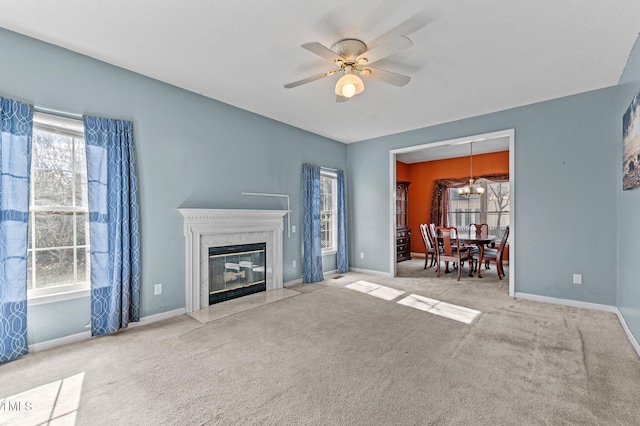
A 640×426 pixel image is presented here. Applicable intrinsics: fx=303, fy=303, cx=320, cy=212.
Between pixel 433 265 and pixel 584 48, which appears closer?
pixel 584 48

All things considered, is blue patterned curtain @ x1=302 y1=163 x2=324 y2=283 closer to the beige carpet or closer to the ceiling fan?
the beige carpet

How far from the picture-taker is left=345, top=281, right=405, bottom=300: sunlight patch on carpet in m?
4.61

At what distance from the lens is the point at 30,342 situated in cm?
270

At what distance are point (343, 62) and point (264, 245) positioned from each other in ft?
9.70

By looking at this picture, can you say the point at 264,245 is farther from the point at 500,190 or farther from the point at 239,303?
the point at 500,190

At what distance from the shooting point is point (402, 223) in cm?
834

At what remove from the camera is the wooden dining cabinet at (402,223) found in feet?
25.3

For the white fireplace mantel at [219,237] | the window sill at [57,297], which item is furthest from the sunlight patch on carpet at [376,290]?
the window sill at [57,297]

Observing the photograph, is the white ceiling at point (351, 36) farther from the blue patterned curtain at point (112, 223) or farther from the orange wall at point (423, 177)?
the orange wall at point (423, 177)

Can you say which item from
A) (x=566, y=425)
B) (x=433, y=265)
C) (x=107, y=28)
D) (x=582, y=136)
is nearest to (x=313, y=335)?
(x=566, y=425)

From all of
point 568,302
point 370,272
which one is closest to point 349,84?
point 568,302

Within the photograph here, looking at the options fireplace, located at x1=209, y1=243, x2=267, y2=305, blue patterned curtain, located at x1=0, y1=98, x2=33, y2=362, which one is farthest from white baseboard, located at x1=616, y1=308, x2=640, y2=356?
blue patterned curtain, located at x1=0, y1=98, x2=33, y2=362

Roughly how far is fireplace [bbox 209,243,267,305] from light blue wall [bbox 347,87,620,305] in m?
3.86

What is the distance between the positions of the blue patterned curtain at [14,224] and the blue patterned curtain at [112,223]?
0.46 m
